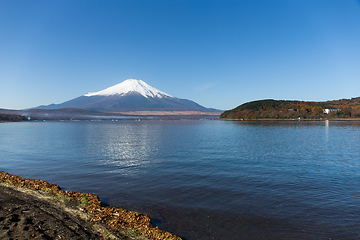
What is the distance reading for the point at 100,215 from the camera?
469 inches

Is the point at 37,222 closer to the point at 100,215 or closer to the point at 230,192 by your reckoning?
the point at 100,215

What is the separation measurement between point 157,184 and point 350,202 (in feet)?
47.9

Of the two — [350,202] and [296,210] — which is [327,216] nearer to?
[296,210]

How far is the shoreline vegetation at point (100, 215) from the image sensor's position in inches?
394

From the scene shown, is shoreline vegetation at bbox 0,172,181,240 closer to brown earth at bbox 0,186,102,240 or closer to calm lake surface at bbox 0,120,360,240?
brown earth at bbox 0,186,102,240

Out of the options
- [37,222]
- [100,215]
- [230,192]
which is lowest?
[230,192]

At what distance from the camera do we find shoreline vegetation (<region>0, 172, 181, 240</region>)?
1001cm

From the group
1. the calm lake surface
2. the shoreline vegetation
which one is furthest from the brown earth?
the calm lake surface

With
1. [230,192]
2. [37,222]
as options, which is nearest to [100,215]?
[37,222]

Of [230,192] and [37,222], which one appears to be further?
[230,192]

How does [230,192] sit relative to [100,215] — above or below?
below

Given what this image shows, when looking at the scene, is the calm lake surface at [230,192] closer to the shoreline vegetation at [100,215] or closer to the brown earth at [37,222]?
the shoreline vegetation at [100,215]

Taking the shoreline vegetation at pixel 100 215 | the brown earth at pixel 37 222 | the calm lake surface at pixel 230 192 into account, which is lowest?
the calm lake surface at pixel 230 192

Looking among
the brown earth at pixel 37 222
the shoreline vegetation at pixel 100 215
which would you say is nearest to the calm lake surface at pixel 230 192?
the shoreline vegetation at pixel 100 215
